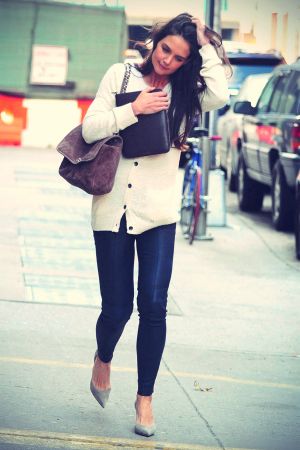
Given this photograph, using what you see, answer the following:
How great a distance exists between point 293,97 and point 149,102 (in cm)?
858

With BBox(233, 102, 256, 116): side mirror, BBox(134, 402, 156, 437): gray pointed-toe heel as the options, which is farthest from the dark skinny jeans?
BBox(233, 102, 256, 116): side mirror

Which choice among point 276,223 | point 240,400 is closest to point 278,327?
point 240,400

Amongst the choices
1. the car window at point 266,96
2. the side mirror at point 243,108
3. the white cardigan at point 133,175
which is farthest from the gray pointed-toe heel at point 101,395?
the car window at point 266,96


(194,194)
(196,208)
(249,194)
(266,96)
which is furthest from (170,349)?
(249,194)

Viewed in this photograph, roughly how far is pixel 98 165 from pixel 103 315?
0.74m

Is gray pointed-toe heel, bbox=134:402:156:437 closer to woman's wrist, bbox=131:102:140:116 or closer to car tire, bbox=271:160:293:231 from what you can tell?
woman's wrist, bbox=131:102:140:116

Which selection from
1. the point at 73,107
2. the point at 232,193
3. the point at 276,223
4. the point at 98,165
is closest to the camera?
the point at 98,165

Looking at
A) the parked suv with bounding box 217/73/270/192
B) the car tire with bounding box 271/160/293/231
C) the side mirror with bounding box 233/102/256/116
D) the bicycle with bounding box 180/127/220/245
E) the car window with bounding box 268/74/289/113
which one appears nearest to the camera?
the bicycle with bounding box 180/127/220/245

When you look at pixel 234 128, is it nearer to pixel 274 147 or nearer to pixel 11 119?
pixel 274 147

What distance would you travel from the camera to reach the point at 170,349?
24.3 ft

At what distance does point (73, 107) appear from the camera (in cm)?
2344

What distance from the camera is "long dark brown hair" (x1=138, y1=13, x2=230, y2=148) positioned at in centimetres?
528

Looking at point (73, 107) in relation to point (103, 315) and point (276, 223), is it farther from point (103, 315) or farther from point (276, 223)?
point (103, 315)

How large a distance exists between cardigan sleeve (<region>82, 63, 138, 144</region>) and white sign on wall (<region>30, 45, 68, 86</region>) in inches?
718
